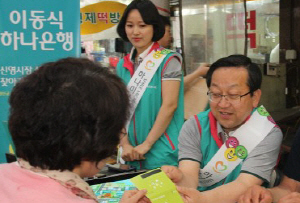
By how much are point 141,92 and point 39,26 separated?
29.2 inches

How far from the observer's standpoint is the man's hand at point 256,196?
5.33 ft

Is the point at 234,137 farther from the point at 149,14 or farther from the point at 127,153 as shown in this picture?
the point at 149,14

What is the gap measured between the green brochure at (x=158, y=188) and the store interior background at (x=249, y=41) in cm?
336

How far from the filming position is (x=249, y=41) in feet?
17.3

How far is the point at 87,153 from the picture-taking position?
1.02 meters

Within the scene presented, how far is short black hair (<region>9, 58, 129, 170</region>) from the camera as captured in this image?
3.12ft

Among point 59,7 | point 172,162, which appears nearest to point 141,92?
point 172,162

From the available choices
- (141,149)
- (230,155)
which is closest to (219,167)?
(230,155)

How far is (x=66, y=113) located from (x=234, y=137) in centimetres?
110

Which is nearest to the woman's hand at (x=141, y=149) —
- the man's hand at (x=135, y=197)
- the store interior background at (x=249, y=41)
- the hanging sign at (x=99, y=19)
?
the man's hand at (x=135, y=197)

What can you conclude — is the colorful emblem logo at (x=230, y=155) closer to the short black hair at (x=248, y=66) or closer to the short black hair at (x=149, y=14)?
the short black hair at (x=248, y=66)

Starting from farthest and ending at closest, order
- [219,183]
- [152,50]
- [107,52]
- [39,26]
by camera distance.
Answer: [107,52] < [152,50] < [39,26] < [219,183]

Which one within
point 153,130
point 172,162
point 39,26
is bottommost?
point 172,162

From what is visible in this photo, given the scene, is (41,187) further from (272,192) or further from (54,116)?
(272,192)
